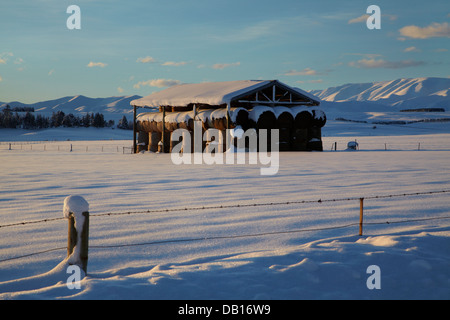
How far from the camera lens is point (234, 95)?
1315 inches

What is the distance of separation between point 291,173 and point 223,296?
49.6 feet

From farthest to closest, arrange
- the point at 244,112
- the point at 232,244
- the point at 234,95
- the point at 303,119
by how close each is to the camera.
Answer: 1. the point at 303,119
2. the point at 244,112
3. the point at 234,95
4. the point at 232,244

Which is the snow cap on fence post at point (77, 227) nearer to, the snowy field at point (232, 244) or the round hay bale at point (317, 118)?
the snowy field at point (232, 244)

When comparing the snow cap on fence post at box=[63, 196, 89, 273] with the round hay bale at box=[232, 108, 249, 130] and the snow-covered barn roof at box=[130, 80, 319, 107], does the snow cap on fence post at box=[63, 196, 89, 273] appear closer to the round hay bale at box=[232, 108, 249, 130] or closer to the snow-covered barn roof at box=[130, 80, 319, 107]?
the round hay bale at box=[232, 108, 249, 130]

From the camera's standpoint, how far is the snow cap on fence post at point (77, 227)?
6.25 metres

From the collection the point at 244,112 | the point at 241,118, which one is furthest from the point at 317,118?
the point at 241,118

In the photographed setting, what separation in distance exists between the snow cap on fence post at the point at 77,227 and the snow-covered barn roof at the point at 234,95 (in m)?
27.3

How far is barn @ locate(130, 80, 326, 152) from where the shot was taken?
33.9m

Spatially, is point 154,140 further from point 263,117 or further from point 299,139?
point 299,139

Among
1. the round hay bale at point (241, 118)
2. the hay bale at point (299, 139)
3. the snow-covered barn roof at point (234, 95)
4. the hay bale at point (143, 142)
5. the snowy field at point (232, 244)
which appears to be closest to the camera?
the snowy field at point (232, 244)

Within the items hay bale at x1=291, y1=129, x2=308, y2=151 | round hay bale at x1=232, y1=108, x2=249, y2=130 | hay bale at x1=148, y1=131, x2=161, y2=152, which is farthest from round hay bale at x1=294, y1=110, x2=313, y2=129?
hay bale at x1=148, y1=131, x2=161, y2=152

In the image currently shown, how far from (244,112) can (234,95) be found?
1544 millimetres

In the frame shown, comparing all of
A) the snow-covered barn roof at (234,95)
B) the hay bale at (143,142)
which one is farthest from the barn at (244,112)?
the hay bale at (143,142)
